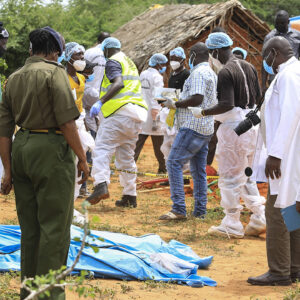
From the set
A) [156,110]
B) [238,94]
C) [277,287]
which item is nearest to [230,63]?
[238,94]

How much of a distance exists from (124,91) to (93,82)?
8.33 ft

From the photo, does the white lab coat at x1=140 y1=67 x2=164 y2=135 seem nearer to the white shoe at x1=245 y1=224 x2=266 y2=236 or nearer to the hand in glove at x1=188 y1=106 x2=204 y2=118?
the hand in glove at x1=188 y1=106 x2=204 y2=118

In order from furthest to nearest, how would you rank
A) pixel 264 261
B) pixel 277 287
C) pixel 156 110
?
pixel 156 110
pixel 264 261
pixel 277 287

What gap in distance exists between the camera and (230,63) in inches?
270

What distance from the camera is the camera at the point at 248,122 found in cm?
608

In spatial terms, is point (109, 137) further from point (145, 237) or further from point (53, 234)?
point (53, 234)

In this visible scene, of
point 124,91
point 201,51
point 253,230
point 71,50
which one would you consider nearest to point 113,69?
point 124,91

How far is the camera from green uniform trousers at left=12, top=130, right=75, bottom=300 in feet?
13.1

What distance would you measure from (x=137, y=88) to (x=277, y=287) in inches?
152

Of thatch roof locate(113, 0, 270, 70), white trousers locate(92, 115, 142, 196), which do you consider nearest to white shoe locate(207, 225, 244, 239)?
white trousers locate(92, 115, 142, 196)

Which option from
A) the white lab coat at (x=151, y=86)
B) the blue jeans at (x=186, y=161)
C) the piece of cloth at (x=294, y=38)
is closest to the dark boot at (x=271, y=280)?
the blue jeans at (x=186, y=161)

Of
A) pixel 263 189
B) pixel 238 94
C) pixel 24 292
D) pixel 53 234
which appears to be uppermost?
pixel 238 94

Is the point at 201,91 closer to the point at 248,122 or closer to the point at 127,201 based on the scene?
the point at 248,122

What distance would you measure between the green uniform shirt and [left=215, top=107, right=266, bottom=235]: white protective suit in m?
3.13
